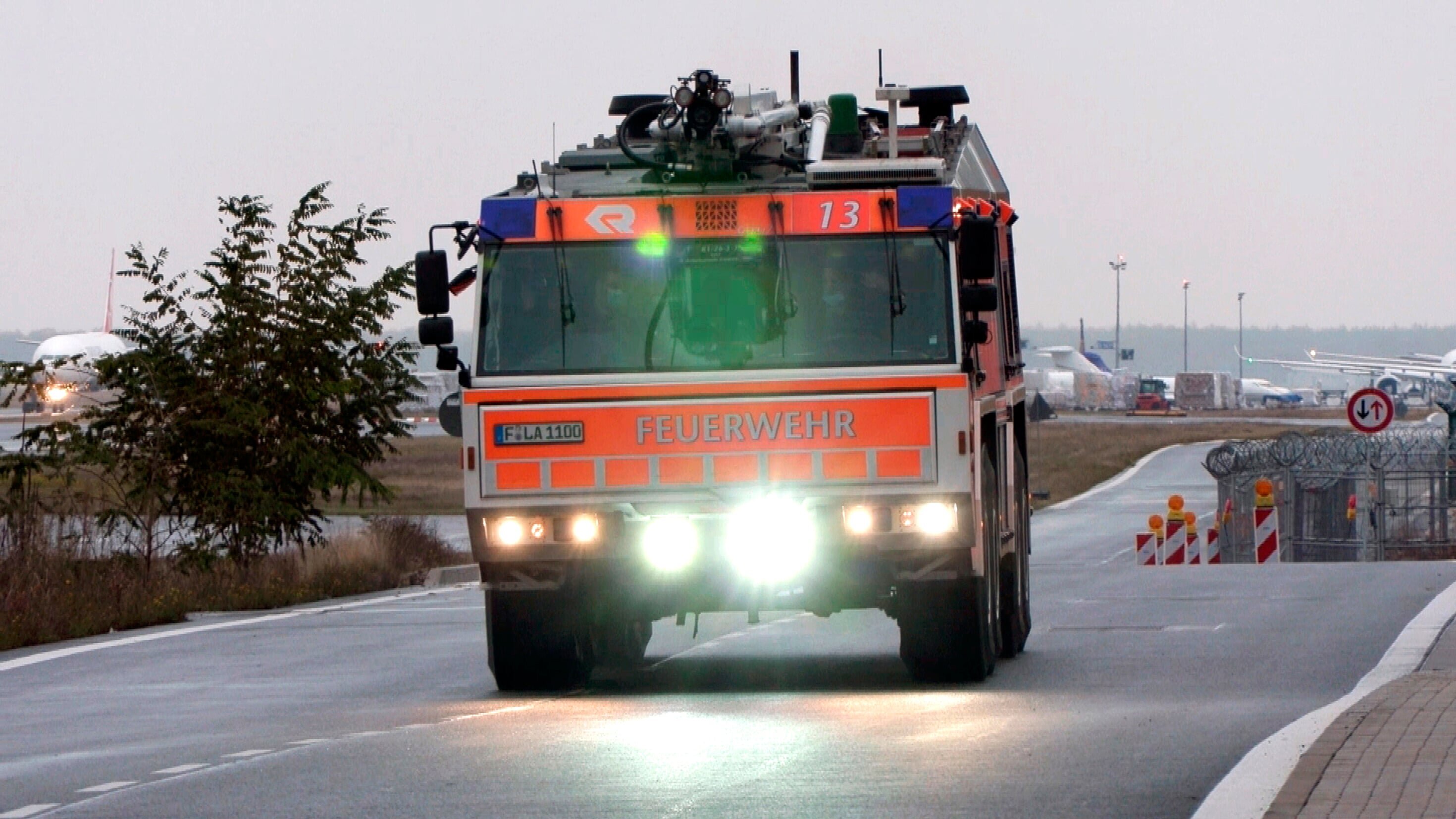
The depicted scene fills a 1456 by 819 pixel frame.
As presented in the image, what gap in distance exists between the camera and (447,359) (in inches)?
535

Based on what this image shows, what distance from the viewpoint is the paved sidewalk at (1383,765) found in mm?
8344

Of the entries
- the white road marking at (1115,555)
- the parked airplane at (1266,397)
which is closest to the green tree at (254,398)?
the white road marking at (1115,555)

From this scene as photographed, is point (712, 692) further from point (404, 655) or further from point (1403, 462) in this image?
point (1403, 462)

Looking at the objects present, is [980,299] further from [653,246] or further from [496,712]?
[496,712]

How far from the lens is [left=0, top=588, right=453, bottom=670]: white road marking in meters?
19.5

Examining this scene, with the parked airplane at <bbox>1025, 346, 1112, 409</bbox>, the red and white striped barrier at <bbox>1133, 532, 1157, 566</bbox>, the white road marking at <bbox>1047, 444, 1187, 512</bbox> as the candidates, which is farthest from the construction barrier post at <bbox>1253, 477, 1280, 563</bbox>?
the parked airplane at <bbox>1025, 346, 1112, 409</bbox>

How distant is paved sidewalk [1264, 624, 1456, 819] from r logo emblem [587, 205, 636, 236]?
16.4 feet

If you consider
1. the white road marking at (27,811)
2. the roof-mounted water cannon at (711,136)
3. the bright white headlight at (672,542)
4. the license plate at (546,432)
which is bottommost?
the white road marking at (27,811)

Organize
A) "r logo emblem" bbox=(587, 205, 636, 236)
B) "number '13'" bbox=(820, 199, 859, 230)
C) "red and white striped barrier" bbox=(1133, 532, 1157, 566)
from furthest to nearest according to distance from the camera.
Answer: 1. "red and white striped barrier" bbox=(1133, 532, 1157, 566)
2. "r logo emblem" bbox=(587, 205, 636, 236)
3. "number '13'" bbox=(820, 199, 859, 230)

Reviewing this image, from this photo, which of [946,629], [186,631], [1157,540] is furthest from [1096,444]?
[946,629]

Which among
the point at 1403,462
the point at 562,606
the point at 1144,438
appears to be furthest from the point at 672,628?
the point at 1144,438

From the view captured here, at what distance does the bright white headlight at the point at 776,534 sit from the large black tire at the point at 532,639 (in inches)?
56.0

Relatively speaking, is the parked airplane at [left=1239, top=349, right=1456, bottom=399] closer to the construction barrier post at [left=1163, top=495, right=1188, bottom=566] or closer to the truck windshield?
the construction barrier post at [left=1163, top=495, right=1188, bottom=566]

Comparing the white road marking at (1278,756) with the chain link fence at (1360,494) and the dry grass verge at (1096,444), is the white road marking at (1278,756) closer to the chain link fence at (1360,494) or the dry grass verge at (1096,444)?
the chain link fence at (1360,494)
